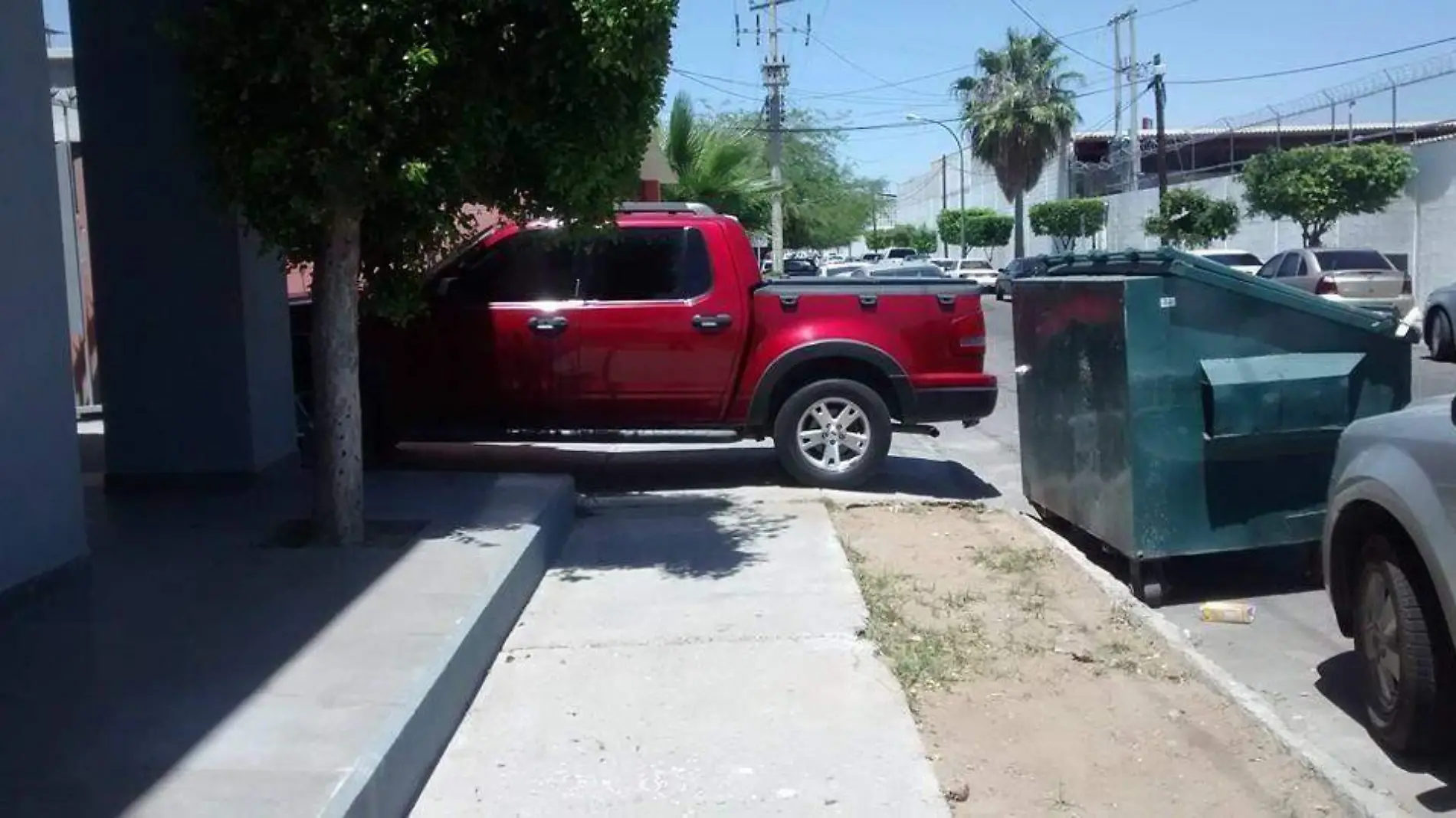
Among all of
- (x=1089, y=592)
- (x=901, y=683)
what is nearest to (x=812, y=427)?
(x=1089, y=592)

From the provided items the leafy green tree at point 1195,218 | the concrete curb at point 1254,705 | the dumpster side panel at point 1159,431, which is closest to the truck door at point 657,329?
the concrete curb at point 1254,705

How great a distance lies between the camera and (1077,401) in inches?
350

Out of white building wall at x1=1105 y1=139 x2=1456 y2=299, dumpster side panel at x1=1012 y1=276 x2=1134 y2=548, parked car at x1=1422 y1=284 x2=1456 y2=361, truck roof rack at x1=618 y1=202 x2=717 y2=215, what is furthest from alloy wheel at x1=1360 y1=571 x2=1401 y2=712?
white building wall at x1=1105 y1=139 x2=1456 y2=299

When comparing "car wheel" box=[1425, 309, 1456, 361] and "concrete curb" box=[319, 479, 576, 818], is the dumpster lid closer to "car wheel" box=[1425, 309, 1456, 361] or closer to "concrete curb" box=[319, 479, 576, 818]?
"concrete curb" box=[319, 479, 576, 818]

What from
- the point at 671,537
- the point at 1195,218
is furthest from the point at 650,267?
the point at 1195,218

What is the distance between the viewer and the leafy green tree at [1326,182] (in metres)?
32.6

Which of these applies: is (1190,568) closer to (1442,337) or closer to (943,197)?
(1442,337)

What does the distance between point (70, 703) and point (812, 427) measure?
6.49 meters

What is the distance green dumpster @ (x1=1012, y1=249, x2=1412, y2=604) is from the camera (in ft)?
25.9

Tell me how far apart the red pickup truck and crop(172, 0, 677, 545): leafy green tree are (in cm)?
275

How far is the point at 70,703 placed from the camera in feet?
17.2

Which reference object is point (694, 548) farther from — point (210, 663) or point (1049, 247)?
point (1049, 247)

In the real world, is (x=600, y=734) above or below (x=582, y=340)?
below

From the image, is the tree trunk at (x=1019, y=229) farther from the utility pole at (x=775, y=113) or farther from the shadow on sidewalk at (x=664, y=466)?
the shadow on sidewalk at (x=664, y=466)
